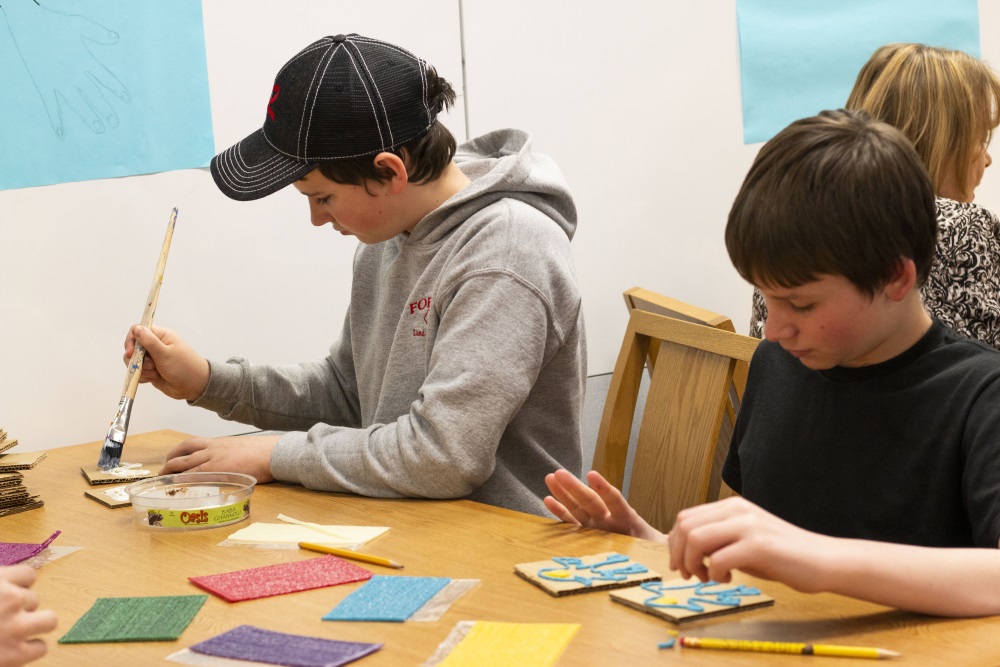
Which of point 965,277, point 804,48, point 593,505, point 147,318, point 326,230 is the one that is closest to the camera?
point 593,505

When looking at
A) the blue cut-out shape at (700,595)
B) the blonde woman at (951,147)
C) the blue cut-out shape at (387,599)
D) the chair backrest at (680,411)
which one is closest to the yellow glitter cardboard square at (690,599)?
the blue cut-out shape at (700,595)

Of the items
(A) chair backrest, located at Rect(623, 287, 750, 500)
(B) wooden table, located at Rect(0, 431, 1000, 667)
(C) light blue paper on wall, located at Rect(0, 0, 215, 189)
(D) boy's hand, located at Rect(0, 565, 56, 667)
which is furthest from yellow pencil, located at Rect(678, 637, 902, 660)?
(C) light blue paper on wall, located at Rect(0, 0, 215, 189)

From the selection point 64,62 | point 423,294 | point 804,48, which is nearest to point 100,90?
point 64,62

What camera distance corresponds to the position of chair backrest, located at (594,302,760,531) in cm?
146

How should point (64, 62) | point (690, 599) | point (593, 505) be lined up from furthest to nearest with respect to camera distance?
point (64, 62)
point (593, 505)
point (690, 599)

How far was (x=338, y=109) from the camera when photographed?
1.29 m

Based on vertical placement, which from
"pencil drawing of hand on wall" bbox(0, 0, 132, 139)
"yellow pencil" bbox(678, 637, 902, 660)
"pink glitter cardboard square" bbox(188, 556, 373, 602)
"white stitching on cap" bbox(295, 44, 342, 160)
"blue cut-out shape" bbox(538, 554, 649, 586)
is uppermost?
"pencil drawing of hand on wall" bbox(0, 0, 132, 139)

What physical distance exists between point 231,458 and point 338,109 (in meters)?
0.44

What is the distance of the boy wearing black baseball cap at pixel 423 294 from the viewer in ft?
4.06

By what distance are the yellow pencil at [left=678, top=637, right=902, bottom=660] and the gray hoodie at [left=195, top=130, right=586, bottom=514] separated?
1.61ft

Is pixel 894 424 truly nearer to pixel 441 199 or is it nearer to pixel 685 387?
pixel 685 387

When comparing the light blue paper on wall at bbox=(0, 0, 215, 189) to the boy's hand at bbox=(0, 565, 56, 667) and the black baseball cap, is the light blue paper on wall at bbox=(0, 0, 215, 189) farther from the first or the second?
the boy's hand at bbox=(0, 565, 56, 667)

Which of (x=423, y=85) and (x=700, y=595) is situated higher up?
(x=423, y=85)

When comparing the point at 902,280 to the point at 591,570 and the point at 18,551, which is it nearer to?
the point at 591,570
